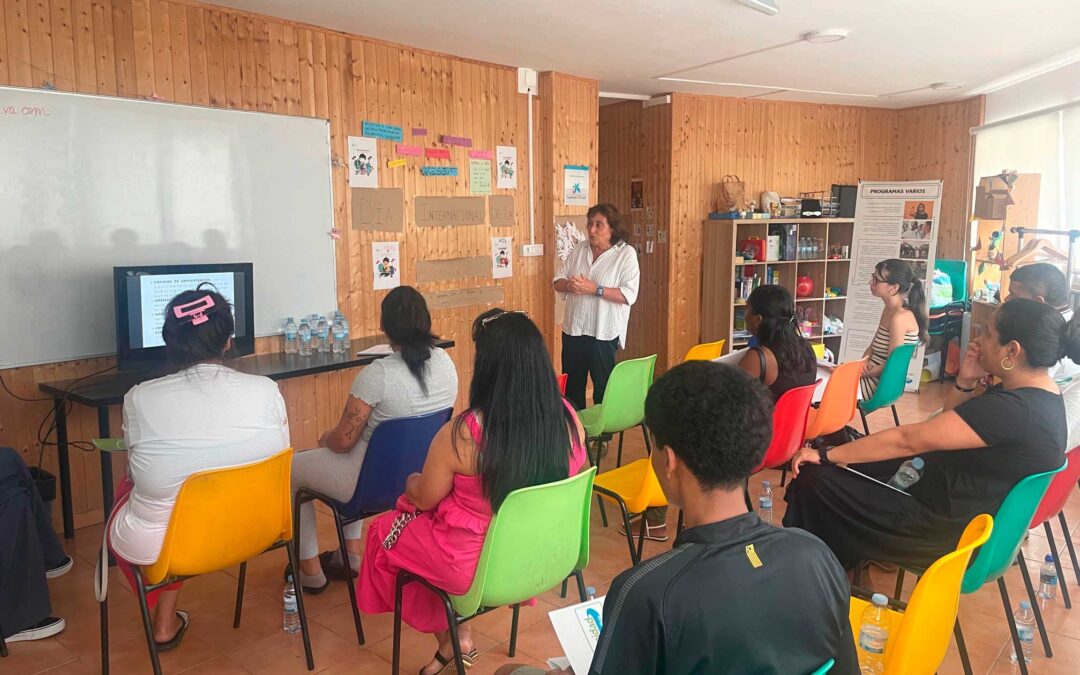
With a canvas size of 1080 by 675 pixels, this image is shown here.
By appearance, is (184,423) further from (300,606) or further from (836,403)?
(836,403)

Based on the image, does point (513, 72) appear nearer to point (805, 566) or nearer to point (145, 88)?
point (145, 88)

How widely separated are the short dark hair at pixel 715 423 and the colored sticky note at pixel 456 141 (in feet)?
13.6

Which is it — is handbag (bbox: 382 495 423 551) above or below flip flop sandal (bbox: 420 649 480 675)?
above

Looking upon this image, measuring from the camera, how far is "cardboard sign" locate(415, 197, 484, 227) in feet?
16.8

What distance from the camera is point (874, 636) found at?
1.82 metres

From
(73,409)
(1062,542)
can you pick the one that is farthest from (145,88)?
(1062,542)

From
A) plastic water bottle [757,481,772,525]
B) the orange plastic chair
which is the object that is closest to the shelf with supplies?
plastic water bottle [757,481,772,525]

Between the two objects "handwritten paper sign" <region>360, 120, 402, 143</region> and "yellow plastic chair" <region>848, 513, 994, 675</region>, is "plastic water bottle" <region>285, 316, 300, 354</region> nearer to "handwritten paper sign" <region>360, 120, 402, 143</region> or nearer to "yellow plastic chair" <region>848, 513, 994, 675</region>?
"handwritten paper sign" <region>360, 120, 402, 143</region>

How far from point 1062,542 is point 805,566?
3180 millimetres

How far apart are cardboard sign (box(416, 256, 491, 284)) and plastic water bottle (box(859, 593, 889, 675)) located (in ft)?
12.5

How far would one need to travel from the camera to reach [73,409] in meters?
3.66

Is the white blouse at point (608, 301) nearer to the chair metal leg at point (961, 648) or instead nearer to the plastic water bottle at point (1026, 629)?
the plastic water bottle at point (1026, 629)

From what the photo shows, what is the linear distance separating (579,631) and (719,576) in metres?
0.59

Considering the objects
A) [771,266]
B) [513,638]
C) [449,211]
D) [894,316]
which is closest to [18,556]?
[513,638]
